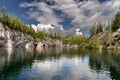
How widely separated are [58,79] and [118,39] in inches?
6087

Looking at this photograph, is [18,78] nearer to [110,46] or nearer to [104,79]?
[104,79]

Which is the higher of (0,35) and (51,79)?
(0,35)

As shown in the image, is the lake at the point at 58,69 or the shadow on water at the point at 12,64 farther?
the shadow on water at the point at 12,64

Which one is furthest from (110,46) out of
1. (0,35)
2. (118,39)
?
(0,35)

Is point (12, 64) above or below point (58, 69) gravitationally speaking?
above

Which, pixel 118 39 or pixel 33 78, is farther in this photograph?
pixel 118 39

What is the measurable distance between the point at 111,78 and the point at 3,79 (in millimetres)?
27647

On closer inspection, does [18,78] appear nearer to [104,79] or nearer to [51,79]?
[51,79]

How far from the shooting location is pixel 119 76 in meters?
57.9

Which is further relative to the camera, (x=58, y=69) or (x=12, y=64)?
(x=12, y=64)

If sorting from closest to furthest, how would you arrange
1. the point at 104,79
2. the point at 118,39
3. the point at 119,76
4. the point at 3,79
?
the point at 3,79
the point at 104,79
the point at 119,76
the point at 118,39

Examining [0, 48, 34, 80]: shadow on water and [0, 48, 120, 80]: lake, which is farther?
[0, 48, 34, 80]: shadow on water

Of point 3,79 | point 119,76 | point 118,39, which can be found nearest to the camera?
point 3,79

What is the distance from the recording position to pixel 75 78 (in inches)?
2124
